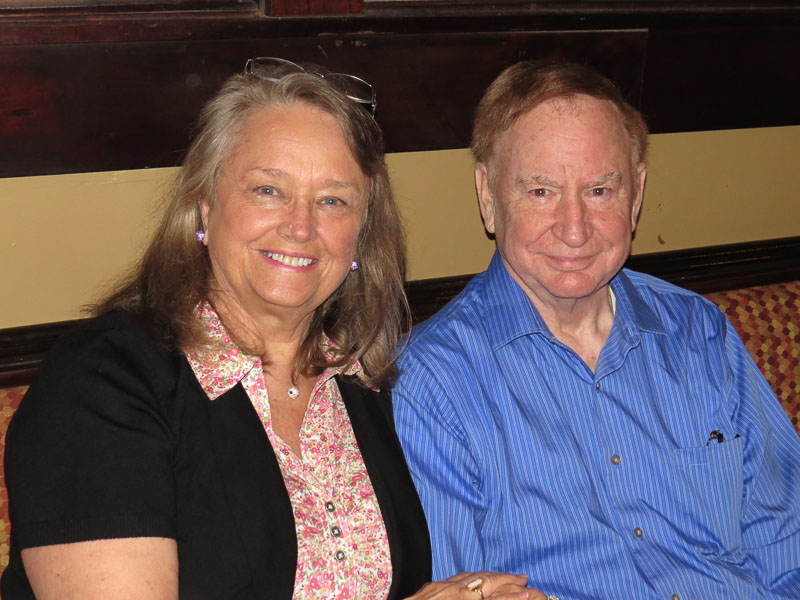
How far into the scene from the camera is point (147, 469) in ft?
5.18

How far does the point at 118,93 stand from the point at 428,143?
831mm

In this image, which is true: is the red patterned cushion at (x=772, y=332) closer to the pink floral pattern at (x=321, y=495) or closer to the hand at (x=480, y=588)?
the hand at (x=480, y=588)

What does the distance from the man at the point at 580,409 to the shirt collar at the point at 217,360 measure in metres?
0.41

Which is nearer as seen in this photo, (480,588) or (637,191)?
(480,588)

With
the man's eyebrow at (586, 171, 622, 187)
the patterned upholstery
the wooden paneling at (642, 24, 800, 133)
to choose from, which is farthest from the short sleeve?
the wooden paneling at (642, 24, 800, 133)

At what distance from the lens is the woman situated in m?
1.54

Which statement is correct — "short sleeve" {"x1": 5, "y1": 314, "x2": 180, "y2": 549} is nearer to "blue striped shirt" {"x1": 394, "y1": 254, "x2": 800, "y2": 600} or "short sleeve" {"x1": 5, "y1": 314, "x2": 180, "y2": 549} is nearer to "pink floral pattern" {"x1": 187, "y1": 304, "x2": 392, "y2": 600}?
"pink floral pattern" {"x1": 187, "y1": 304, "x2": 392, "y2": 600}

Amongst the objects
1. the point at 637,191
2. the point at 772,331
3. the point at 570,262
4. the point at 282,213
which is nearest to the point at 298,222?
the point at 282,213

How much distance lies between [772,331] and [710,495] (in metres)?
0.76

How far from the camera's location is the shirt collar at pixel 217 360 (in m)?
1.76

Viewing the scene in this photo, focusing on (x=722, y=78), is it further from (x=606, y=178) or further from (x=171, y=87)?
(x=171, y=87)

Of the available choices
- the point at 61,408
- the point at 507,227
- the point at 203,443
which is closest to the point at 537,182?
the point at 507,227

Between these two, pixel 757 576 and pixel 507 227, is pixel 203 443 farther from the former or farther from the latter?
pixel 757 576

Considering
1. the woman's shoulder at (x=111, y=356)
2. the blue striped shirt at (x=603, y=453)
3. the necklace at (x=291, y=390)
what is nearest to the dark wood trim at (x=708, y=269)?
the blue striped shirt at (x=603, y=453)
